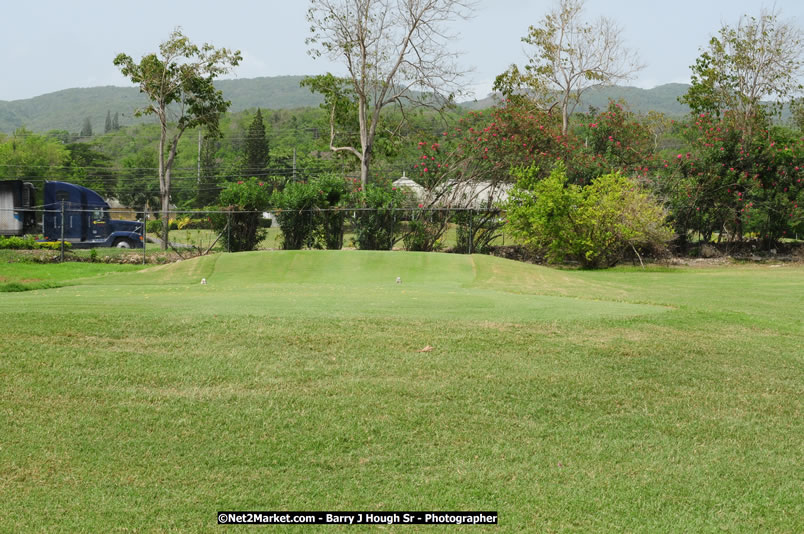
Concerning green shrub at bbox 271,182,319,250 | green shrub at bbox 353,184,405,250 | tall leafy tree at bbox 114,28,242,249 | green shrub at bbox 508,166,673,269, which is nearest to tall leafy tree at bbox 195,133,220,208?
tall leafy tree at bbox 114,28,242,249

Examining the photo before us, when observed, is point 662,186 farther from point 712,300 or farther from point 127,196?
point 127,196

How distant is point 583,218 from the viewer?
879 inches

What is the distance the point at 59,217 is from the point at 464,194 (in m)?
15.1

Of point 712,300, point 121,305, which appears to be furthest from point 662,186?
point 121,305

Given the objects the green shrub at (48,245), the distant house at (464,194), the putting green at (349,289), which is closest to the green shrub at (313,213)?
Result: the distant house at (464,194)

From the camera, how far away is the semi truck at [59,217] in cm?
2481

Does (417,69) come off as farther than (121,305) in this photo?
Yes

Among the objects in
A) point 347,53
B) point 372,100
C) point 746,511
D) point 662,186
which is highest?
point 347,53

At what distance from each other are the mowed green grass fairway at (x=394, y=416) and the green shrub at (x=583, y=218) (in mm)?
13196

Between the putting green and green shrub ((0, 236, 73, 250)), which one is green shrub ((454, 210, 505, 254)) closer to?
the putting green

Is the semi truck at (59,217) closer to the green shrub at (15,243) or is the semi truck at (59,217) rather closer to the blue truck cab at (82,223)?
the blue truck cab at (82,223)

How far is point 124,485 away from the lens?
3951mm

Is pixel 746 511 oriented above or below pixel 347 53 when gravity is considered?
below

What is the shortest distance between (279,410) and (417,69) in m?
23.5
